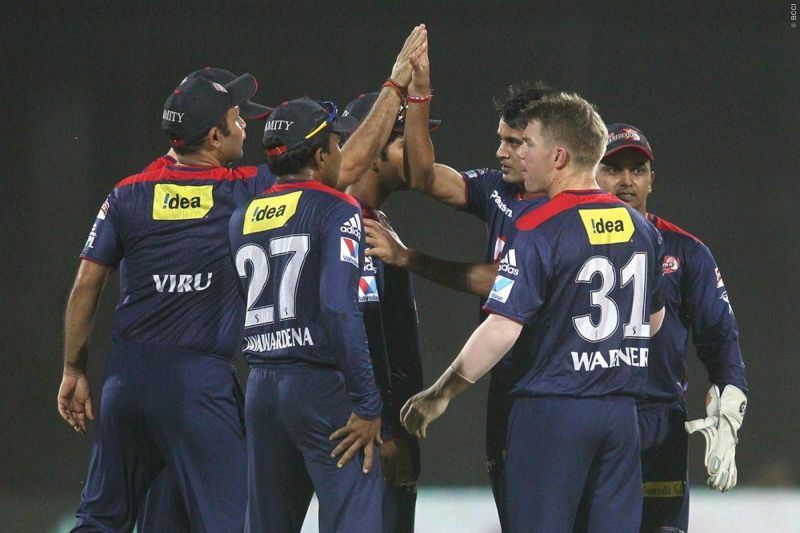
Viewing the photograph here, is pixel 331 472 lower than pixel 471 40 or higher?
lower

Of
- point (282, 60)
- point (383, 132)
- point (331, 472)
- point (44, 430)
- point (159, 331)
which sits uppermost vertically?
point (282, 60)

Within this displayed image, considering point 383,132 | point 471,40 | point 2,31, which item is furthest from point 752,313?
point 2,31

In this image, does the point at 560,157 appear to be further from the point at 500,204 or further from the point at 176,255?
the point at 176,255

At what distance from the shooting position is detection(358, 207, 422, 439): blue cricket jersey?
9.98 ft

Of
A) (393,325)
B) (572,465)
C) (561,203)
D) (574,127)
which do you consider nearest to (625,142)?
(574,127)

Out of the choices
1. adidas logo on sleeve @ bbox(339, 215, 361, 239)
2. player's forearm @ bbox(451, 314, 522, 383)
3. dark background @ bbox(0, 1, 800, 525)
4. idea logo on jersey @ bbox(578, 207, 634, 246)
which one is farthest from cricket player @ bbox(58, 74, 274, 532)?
dark background @ bbox(0, 1, 800, 525)

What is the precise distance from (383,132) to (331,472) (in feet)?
3.58

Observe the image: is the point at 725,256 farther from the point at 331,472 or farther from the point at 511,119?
the point at 331,472

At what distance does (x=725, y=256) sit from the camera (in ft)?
18.4

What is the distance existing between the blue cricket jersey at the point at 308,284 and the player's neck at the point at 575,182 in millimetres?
514

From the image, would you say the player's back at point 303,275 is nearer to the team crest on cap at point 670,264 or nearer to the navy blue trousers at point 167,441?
the navy blue trousers at point 167,441

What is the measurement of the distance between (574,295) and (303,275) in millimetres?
669

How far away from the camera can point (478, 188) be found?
3330 millimetres

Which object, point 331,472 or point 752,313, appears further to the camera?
point 752,313
